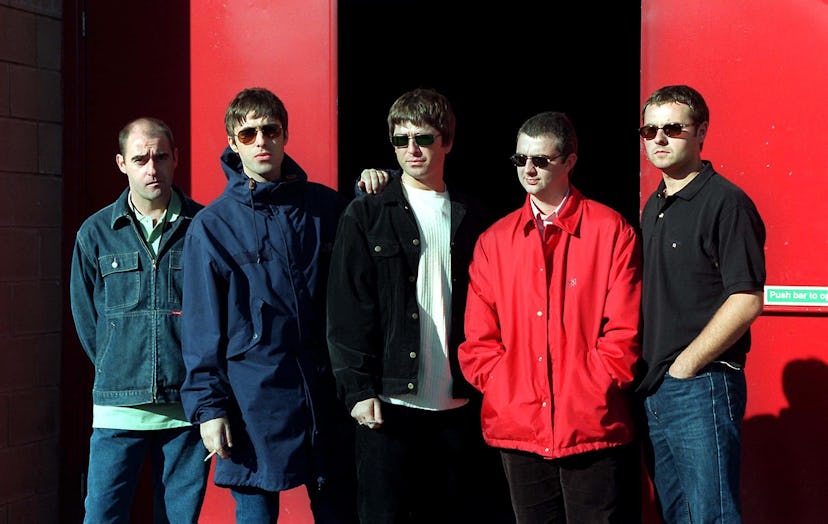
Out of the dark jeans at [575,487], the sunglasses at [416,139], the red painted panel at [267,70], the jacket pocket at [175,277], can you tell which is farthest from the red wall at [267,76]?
the dark jeans at [575,487]

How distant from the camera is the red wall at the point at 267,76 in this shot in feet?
13.1

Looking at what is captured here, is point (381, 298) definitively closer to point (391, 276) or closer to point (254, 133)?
point (391, 276)

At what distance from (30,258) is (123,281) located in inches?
45.1

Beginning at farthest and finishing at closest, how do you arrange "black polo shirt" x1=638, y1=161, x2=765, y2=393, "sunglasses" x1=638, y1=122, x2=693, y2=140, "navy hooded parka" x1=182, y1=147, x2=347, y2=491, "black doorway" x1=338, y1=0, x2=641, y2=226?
1. "black doorway" x1=338, y1=0, x2=641, y2=226
2. "navy hooded parka" x1=182, y1=147, x2=347, y2=491
3. "sunglasses" x1=638, y1=122, x2=693, y2=140
4. "black polo shirt" x1=638, y1=161, x2=765, y2=393

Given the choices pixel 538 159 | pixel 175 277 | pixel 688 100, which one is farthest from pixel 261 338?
pixel 688 100

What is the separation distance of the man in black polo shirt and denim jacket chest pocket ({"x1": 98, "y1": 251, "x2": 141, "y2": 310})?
1.80 m

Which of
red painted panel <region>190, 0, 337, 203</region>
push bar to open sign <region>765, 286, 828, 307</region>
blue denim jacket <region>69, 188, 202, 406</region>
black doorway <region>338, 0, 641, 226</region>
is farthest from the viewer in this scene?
black doorway <region>338, 0, 641, 226</region>

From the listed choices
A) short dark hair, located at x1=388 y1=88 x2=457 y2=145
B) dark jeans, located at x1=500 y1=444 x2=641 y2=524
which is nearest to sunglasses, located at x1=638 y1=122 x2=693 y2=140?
short dark hair, located at x1=388 y1=88 x2=457 y2=145

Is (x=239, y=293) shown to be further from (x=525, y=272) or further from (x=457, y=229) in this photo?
(x=525, y=272)

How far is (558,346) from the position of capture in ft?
8.93

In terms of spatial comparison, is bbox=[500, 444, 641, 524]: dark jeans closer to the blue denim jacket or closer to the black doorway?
the blue denim jacket

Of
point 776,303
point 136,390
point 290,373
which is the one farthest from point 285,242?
point 776,303

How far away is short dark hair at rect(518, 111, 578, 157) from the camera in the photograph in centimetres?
283

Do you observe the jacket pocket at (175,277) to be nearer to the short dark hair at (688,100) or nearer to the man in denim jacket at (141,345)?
the man in denim jacket at (141,345)
